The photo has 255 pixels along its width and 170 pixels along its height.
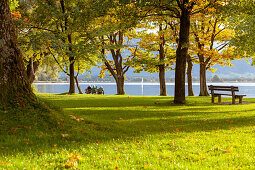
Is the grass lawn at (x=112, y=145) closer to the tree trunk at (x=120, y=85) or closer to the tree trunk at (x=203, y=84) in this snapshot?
the tree trunk at (x=203, y=84)

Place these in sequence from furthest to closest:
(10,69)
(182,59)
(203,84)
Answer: (203,84) < (182,59) < (10,69)

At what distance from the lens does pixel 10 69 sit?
7.68m

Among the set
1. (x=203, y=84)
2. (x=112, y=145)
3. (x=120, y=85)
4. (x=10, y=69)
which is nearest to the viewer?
(x=112, y=145)

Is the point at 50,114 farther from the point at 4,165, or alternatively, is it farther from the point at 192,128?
the point at 192,128

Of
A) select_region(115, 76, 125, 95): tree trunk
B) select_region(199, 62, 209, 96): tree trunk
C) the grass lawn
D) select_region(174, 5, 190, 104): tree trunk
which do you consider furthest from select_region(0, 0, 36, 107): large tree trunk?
select_region(115, 76, 125, 95): tree trunk

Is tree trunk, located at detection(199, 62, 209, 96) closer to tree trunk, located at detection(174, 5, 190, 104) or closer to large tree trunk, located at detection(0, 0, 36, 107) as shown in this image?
tree trunk, located at detection(174, 5, 190, 104)

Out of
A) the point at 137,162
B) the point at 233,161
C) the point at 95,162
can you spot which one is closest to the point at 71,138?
the point at 95,162

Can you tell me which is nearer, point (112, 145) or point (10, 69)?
point (112, 145)

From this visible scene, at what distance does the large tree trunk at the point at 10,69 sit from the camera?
7.56 meters

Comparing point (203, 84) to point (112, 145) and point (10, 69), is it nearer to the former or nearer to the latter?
point (112, 145)

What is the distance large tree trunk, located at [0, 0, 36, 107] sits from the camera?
24.8 ft

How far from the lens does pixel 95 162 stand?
16.4 feet

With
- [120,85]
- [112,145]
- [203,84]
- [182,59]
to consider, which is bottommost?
[112,145]

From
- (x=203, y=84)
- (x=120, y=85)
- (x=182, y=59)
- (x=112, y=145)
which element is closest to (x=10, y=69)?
(x=112, y=145)
